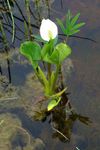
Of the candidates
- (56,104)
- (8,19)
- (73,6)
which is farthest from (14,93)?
(73,6)

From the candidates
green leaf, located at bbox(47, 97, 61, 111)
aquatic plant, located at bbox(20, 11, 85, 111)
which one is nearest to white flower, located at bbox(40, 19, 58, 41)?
aquatic plant, located at bbox(20, 11, 85, 111)

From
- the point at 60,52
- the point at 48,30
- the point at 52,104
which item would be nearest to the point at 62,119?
the point at 52,104

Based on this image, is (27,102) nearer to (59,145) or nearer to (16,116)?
(16,116)

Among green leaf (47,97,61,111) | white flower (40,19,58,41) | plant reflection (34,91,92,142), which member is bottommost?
plant reflection (34,91,92,142)

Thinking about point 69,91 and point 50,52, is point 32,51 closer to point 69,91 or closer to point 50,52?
point 50,52

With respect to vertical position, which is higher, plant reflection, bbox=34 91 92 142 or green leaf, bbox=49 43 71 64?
green leaf, bbox=49 43 71 64

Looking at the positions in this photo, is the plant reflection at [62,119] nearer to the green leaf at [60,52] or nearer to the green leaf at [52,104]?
the green leaf at [52,104]

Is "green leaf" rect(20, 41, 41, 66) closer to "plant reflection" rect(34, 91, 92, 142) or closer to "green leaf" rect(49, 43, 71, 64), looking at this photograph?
"green leaf" rect(49, 43, 71, 64)
